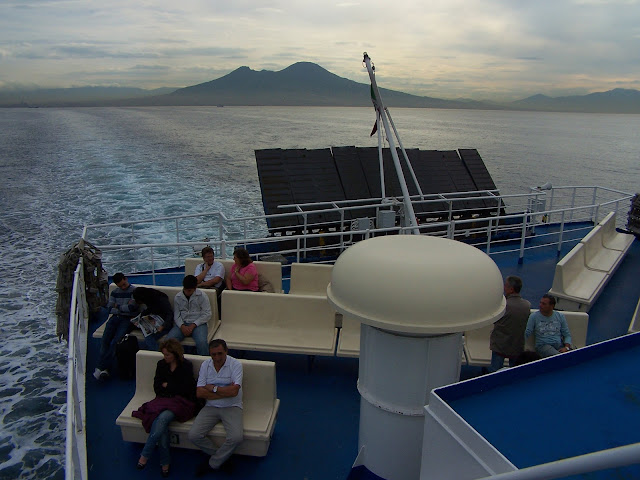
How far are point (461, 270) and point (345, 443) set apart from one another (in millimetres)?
2403

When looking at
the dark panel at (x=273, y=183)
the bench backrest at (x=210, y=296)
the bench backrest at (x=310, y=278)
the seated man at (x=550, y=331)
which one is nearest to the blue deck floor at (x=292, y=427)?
the bench backrest at (x=210, y=296)

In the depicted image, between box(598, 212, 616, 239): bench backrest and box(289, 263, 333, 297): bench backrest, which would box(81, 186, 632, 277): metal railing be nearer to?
box(598, 212, 616, 239): bench backrest

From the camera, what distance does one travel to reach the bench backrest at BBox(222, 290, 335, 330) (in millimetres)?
5492

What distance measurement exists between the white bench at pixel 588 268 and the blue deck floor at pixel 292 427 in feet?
1.92

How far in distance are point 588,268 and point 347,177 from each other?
8189mm

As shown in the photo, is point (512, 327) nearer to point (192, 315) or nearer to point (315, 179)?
point (192, 315)

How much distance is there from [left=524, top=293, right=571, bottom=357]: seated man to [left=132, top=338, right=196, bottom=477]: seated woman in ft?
10.1

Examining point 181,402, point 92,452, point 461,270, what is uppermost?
point 461,270

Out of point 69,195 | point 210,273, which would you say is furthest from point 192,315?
point 69,195

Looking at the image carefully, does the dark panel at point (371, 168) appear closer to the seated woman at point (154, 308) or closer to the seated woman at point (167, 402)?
the seated woman at point (154, 308)

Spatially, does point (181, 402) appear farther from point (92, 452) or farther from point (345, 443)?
point (345, 443)

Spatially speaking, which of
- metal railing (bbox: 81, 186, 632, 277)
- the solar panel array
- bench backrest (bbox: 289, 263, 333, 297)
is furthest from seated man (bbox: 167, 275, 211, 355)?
the solar panel array

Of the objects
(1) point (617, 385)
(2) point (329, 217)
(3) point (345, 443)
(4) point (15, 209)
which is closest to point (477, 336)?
(3) point (345, 443)

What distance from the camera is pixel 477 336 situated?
5.26m
